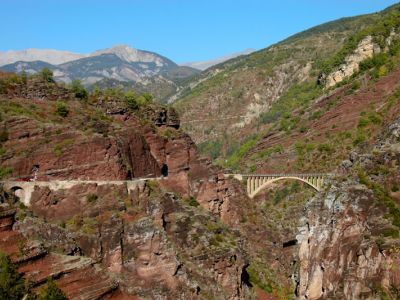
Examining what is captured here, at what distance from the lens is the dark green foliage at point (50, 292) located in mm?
29797

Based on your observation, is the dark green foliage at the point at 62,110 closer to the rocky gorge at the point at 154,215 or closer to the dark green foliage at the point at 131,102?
the rocky gorge at the point at 154,215

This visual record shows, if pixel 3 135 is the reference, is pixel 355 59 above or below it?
above

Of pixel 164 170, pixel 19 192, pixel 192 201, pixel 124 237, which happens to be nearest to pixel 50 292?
pixel 124 237

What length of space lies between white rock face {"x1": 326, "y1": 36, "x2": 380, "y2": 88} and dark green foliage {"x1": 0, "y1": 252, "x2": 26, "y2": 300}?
118882mm

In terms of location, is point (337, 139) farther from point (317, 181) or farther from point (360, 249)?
point (360, 249)

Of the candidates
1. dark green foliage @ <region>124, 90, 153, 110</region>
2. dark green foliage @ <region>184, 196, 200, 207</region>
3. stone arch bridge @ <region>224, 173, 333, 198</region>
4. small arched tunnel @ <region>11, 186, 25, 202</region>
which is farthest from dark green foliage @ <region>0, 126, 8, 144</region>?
stone arch bridge @ <region>224, 173, 333, 198</region>

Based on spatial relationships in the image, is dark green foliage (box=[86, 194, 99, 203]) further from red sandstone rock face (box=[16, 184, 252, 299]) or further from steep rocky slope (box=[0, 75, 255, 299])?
red sandstone rock face (box=[16, 184, 252, 299])

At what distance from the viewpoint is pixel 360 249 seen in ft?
101

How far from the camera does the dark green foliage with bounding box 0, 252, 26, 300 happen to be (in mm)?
28781

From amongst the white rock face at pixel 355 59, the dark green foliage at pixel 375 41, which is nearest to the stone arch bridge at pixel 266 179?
the dark green foliage at pixel 375 41

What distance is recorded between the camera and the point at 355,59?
144m

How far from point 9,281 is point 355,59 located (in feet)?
410

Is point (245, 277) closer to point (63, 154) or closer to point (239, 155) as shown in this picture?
point (63, 154)

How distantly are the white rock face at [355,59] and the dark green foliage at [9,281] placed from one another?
119 m
